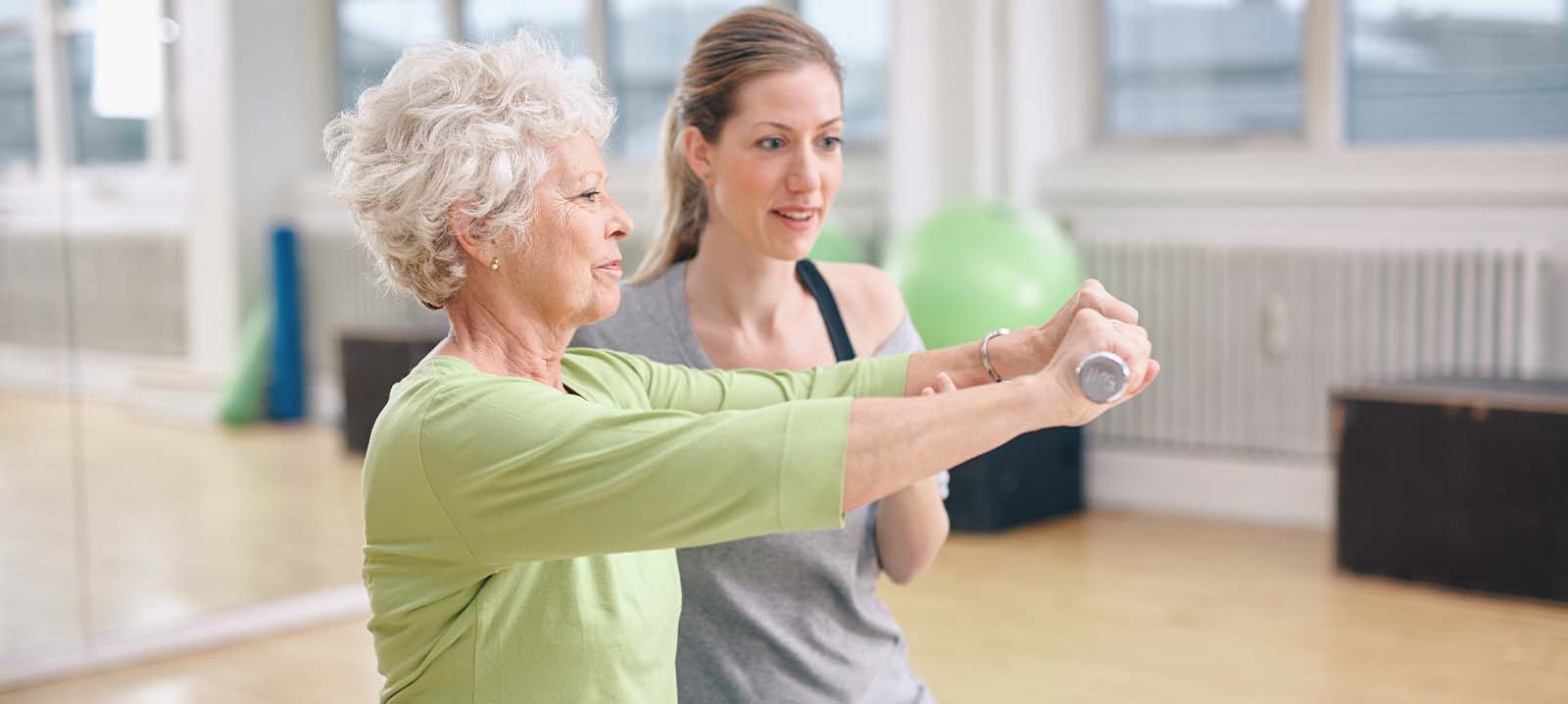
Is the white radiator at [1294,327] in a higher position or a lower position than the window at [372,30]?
lower

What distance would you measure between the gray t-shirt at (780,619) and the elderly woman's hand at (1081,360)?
0.60 m

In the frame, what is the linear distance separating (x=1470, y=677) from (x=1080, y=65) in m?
2.77

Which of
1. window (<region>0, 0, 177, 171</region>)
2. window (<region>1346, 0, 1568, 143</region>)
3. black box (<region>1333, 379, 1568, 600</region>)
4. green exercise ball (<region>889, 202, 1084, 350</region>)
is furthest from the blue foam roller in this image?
window (<region>1346, 0, 1568, 143</region>)

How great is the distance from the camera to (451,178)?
118 cm

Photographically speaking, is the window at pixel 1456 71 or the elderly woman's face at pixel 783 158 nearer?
the elderly woman's face at pixel 783 158

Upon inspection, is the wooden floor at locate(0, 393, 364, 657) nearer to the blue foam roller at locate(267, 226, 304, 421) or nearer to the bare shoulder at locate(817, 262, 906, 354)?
the blue foam roller at locate(267, 226, 304, 421)

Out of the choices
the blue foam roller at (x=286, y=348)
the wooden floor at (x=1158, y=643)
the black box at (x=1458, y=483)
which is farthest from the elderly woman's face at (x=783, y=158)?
the black box at (x=1458, y=483)

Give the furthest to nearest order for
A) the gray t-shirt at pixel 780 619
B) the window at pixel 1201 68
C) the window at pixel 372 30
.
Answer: the window at pixel 1201 68
the window at pixel 372 30
the gray t-shirt at pixel 780 619

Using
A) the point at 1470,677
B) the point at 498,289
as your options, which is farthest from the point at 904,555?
the point at 1470,677

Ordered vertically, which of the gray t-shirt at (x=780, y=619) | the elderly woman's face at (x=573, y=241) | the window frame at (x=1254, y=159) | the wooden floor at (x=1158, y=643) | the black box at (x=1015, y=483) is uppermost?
the window frame at (x=1254, y=159)

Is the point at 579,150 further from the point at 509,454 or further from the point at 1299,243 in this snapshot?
the point at 1299,243

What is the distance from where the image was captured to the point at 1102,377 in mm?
1062

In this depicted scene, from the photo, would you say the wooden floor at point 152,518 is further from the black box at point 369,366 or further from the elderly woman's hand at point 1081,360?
the elderly woman's hand at point 1081,360

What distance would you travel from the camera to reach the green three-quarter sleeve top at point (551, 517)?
1.01m
